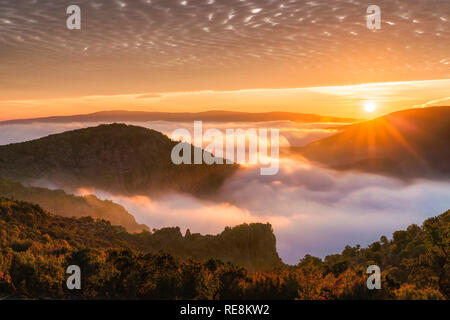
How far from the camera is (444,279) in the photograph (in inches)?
723

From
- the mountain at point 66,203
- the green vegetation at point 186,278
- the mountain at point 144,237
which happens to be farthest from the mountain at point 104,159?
the green vegetation at point 186,278

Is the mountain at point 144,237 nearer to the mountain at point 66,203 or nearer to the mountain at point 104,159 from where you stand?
the mountain at point 66,203

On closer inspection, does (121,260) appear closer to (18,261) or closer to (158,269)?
(158,269)

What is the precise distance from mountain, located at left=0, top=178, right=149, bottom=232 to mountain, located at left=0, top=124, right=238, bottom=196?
4830 centimetres

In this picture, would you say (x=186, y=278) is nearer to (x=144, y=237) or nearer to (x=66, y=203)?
(x=144, y=237)

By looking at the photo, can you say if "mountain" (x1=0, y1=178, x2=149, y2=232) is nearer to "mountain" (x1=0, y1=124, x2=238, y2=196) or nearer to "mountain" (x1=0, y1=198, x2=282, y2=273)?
"mountain" (x1=0, y1=198, x2=282, y2=273)

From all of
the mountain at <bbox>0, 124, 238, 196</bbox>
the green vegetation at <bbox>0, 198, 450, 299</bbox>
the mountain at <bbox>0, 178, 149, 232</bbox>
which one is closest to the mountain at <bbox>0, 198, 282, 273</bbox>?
the green vegetation at <bbox>0, 198, 450, 299</bbox>

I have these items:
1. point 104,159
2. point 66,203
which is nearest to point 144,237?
point 66,203

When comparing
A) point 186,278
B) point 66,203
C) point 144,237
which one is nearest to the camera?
point 186,278

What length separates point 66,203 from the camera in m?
81.8

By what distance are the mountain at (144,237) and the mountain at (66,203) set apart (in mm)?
13180

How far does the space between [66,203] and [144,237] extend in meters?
36.8

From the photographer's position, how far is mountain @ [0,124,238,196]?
143m

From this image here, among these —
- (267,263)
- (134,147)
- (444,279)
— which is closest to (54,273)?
(444,279)
